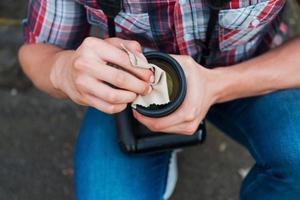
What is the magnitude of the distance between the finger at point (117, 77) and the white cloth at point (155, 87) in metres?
0.02

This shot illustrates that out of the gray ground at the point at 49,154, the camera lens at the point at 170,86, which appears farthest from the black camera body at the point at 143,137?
the gray ground at the point at 49,154

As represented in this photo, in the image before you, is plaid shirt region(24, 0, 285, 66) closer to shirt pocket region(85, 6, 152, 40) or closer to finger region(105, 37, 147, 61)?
shirt pocket region(85, 6, 152, 40)

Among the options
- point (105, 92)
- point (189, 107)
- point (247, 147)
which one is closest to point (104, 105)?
point (105, 92)

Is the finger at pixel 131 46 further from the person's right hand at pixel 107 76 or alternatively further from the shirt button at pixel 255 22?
the shirt button at pixel 255 22

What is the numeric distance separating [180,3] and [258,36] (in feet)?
0.68

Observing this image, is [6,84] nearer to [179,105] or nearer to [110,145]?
[110,145]

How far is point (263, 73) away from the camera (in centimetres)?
99

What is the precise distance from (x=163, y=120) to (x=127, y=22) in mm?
196

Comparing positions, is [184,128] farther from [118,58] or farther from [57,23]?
[57,23]

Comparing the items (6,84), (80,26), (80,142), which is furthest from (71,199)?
(80,26)

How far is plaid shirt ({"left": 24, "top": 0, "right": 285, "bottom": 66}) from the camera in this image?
92 centimetres

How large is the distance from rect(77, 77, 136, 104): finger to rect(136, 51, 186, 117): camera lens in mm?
56

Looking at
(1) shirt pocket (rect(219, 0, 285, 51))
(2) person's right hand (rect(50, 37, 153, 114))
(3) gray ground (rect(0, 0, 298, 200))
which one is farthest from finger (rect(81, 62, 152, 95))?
(3) gray ground (rect(0, 0, 298, 200))

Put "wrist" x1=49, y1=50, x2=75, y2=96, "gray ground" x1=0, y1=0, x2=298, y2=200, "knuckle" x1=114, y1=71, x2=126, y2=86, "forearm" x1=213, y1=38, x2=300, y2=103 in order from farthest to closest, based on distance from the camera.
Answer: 1. "gray ground" x1=0, y1=0, x2=298, y2=200
2. "forearm" x1=213, y1=38, x2=300, y2=103
3. "wrist" x1=49, y1=50, x2=75, y2=96
4. "knuckle" x1=114, y1=71, x2=126, y2=86
